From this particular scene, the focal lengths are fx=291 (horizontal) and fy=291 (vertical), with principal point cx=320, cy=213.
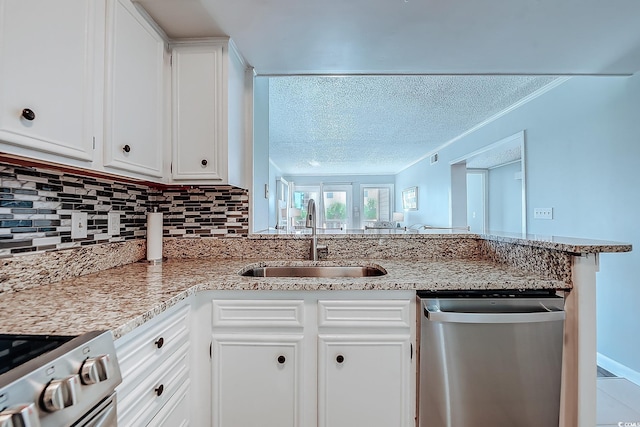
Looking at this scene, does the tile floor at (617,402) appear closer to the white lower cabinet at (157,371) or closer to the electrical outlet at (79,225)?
the white lower cabinet at (157,371)

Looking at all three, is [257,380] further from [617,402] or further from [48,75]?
[617,402]

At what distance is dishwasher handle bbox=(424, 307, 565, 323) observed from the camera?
111cm

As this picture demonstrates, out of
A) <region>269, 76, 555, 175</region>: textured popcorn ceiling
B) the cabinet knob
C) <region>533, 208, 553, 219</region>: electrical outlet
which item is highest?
<region>269, 76, 555, 175</region>: textured popcorn ceiling

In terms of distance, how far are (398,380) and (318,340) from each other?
0.35 meters

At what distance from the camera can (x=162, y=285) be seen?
1.11 meters

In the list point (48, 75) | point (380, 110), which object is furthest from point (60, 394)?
point (380, 110)

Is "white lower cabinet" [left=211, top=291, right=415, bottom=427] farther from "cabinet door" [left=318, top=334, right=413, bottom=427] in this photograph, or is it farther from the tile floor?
the tile floor

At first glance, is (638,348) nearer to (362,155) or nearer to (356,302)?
(356,302)

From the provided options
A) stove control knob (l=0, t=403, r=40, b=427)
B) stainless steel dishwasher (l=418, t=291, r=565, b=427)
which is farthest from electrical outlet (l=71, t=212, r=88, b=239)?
stainless steel dishwasher (l=418, t=291, r=565, b=427)

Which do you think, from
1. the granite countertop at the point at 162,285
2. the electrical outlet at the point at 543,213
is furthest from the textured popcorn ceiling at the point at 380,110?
the granite countertop at the point at 162,285

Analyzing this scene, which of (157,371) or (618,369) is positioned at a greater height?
(157,371)

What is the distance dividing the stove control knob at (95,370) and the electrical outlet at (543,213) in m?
3.49

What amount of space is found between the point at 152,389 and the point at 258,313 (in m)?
0.41

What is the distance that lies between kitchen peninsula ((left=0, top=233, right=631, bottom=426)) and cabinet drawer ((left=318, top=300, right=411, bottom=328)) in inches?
2.3
